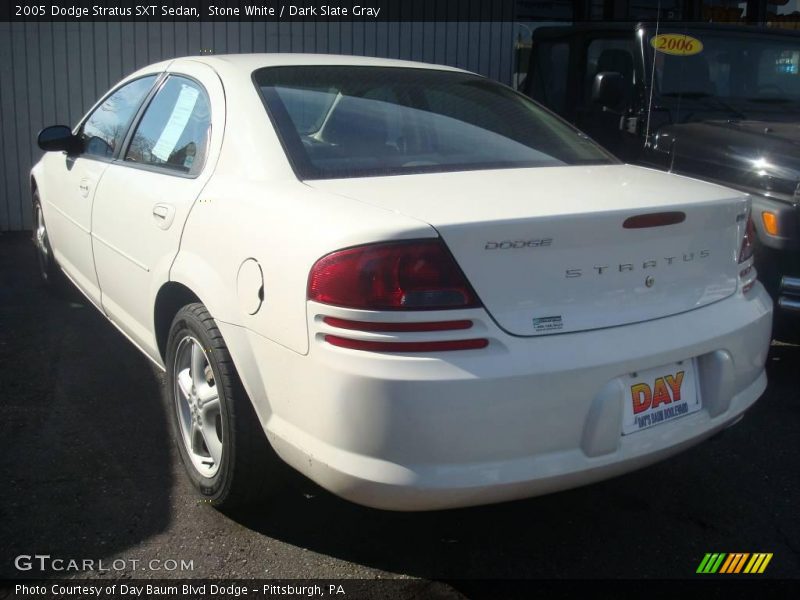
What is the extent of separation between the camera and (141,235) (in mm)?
3375

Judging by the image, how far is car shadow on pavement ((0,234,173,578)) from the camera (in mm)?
2914

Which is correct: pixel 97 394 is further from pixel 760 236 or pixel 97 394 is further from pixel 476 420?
pixel 760 236

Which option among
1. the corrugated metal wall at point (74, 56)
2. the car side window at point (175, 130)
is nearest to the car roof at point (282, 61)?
the car side window at point (175, 130)

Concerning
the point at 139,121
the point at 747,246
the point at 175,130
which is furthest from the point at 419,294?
the point at 139,121

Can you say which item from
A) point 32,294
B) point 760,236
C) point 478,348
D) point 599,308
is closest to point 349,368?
point 478,348

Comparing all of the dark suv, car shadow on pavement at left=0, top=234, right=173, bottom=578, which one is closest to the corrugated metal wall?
car shadow on pavement at left=0, top=234, right=173, bottom=578

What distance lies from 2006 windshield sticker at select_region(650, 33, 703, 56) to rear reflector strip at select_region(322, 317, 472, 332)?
12.4 ft

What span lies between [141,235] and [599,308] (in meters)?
1.82

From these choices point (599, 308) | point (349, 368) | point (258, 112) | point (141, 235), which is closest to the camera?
point (349, 368)

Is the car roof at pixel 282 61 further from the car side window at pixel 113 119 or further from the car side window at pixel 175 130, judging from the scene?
the car side window at pixel 113 119

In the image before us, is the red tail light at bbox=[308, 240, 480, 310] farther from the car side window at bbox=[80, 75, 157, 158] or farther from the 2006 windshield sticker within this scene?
the 2006 windshield sticker

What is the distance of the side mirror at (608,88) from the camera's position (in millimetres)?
5137

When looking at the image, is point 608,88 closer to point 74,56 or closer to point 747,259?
point 747,259

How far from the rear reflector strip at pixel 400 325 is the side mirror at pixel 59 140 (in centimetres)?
280
